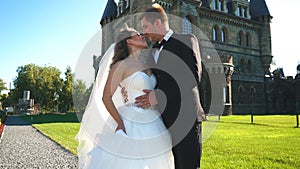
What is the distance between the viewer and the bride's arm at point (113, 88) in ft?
9.18

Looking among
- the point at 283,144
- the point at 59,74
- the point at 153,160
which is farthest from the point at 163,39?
the point at 59,74

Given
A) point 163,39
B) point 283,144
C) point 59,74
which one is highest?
point 59,74

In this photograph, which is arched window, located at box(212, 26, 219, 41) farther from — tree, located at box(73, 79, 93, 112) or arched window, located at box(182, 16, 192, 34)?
tree, located at box(73, 79, 93, 112)

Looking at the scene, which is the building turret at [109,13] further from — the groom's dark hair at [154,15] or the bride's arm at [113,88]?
the bride's arm at [113,88]

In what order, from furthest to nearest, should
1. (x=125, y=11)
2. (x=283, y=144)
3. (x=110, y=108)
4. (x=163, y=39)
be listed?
(x=125, y=11) → (x=283, y=144) → (x=163, y=39) → (x=110, y=108)

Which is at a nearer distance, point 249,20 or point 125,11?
point 125,11

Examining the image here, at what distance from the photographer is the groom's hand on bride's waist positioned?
2.85 meters

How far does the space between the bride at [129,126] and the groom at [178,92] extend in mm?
105

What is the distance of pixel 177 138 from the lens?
2.89 metres

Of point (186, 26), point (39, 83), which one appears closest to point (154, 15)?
point (186, 26)

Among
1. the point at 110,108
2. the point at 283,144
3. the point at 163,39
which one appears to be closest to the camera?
the point at 110,108

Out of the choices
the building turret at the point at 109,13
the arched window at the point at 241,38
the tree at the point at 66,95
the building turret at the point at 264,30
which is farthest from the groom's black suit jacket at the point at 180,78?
the tree at the point at 66,95

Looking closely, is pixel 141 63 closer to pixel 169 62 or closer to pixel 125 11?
pixel 169 62

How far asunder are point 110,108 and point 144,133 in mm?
489
